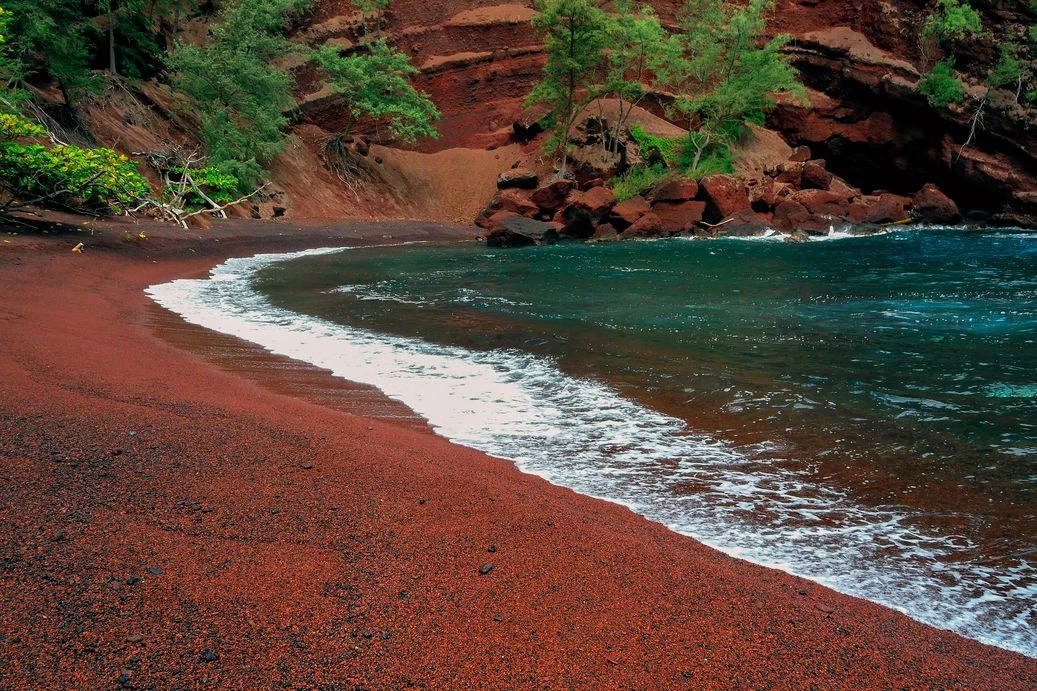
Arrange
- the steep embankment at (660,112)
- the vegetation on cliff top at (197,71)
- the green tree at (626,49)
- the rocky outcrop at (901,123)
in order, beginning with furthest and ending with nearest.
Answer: the green tree at (626,49), the steep embankment at (660,112), the rocky outcrop at (901,123), the vegetation on cliff top at (197,71)

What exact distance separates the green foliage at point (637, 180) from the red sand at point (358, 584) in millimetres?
30524

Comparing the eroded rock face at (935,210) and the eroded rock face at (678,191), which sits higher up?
the eroded rock face at (678,191)

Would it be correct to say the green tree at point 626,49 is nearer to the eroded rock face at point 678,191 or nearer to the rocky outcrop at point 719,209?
the rocky outcrop at point 719,209

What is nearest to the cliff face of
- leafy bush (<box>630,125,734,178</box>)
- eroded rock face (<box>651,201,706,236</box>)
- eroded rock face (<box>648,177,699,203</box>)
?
leafy bush (<box>630,125,734,178</box>)

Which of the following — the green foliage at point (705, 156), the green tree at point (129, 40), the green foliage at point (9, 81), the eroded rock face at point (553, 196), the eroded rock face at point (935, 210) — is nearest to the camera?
the green foliage at point (9, 81)

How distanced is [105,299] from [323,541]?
31.2ft

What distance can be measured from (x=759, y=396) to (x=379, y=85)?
3477 cm

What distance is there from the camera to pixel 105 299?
34.9 ft

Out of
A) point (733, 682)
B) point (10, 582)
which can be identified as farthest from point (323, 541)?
point (733, 682)

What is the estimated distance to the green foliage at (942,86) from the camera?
36.4 meters

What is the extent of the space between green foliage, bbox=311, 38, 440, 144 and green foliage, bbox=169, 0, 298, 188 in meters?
4.68

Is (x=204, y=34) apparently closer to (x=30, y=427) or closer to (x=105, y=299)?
(x=105, y=299)

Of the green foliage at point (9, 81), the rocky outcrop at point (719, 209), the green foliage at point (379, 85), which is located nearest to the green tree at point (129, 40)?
the green foliage at point (9, 81)

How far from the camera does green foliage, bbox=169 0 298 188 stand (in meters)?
28.0
